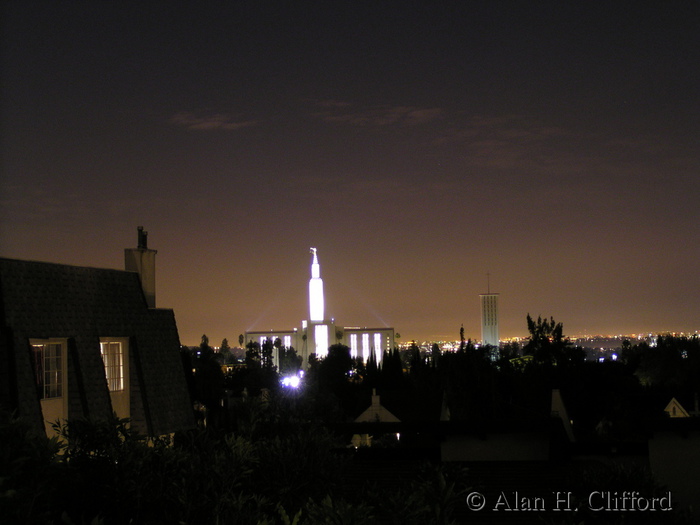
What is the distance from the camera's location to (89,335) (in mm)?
16594

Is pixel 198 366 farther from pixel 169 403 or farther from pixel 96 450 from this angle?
pixel 96 450

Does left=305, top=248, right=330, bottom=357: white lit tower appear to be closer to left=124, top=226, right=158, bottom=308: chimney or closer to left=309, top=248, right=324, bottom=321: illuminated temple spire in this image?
left=309, top=248, right=324, bottom=321: illuminated temple spire

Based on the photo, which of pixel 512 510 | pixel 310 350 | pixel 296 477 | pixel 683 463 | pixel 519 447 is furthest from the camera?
pixel 310 350

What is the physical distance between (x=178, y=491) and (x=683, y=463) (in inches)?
454

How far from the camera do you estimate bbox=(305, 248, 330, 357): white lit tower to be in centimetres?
14825

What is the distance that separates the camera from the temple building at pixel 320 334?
488 ft

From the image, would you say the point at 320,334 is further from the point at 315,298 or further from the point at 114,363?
the point at 114,363

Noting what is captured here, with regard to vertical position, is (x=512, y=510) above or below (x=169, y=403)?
below

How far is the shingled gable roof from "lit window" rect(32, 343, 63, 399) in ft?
0.79

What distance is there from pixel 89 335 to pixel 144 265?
314 cm

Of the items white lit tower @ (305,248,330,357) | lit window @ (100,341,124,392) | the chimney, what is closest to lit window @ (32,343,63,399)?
lit window @ (100,341,124,392)

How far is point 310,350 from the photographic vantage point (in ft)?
496

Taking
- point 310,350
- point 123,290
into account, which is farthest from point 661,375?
point 310,350

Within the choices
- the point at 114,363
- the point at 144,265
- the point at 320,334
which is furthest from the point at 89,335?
the point at 320,334
